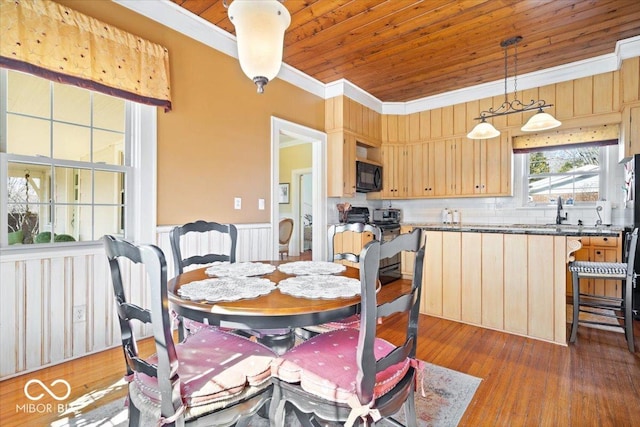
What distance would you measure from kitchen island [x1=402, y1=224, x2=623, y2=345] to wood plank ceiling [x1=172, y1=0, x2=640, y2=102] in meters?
1.96

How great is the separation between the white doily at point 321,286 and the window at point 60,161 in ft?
5.90

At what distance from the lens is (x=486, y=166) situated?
4.50 metres

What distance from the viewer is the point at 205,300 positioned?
121 cm

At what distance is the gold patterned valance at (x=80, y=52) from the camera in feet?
6.12

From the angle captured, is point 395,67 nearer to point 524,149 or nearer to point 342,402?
point 524,149

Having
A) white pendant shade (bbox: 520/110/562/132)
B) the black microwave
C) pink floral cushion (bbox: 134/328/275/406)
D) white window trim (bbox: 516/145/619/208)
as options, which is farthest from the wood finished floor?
the black microwave

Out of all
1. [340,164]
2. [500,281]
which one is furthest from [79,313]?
[500,281]

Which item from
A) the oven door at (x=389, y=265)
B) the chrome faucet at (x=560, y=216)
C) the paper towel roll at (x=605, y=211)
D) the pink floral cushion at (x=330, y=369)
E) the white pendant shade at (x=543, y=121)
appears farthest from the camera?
the oven door at (x=389, y=265)

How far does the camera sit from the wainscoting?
196cm

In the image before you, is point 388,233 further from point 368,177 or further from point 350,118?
point 350,118

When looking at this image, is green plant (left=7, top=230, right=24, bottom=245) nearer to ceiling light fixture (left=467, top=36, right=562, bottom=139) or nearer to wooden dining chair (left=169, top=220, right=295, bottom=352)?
wooden dining chair (left=169, top=220, right=295, bottom=352)

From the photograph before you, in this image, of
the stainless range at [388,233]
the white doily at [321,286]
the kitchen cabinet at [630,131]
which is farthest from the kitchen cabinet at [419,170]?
the white doily at [321,286]

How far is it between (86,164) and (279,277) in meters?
1.83

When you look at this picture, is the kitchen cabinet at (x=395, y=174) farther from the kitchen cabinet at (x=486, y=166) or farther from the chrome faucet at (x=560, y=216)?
the chrome faucet at (x=560, y=216)
